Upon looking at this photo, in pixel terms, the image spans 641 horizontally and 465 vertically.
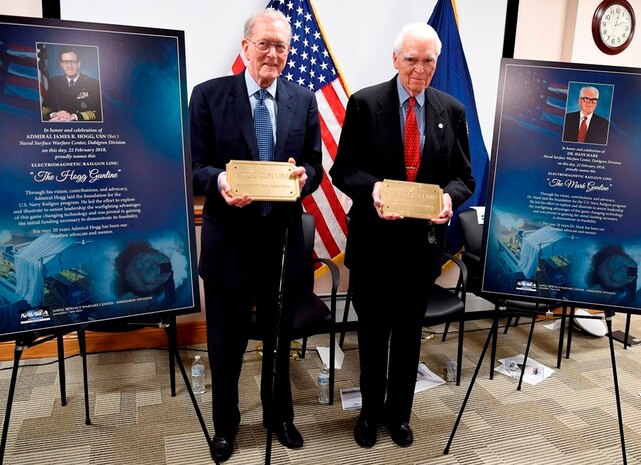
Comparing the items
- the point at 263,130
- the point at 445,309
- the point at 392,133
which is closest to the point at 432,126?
the point at 392,133

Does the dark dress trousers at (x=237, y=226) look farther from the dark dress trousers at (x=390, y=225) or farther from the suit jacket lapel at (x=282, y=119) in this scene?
the dark dress trousers at (x=390, y=225)

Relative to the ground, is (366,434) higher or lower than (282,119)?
lower

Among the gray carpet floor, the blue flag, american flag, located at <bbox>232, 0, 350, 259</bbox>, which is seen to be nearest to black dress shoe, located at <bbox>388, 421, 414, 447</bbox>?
the gray carpet floor

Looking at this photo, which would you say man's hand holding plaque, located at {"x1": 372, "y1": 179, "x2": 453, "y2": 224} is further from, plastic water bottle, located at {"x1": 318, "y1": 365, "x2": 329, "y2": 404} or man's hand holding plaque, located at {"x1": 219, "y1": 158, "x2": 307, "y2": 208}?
plastic water bottle, located at {"x1": 318, "y1": 365, "x2": 329, "y2": 404}

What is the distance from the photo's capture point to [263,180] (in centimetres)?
164

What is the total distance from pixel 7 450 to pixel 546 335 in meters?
3.32

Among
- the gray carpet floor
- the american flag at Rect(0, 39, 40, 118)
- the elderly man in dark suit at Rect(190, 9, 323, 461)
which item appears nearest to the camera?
the american flag at Rect(0, 39, 40, 118)

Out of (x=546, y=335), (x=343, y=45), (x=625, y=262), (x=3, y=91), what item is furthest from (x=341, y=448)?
(x=343, y=45)

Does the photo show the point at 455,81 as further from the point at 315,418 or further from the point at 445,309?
the point at 315,418

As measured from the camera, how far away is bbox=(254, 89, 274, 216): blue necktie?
1799mm

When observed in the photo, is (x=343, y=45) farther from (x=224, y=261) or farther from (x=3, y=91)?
(x=3, y=91)

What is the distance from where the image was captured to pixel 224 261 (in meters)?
1.82

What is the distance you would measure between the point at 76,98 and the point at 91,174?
23cm

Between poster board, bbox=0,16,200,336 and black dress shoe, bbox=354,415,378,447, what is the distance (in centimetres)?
104
